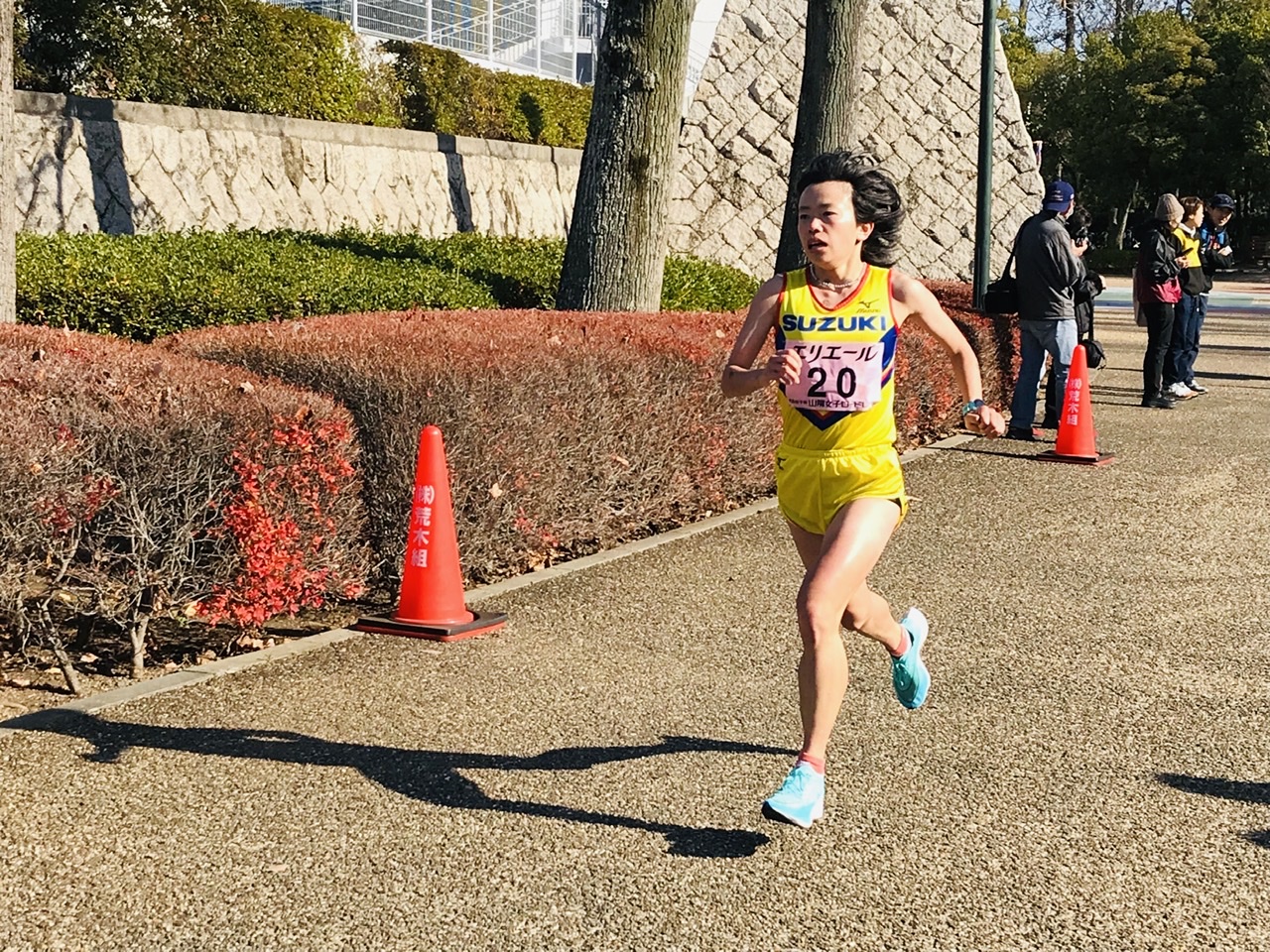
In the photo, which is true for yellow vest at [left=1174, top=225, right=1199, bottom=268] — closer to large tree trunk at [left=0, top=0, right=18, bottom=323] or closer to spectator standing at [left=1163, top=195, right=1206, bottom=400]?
spectator standing at [left=1163, top=195, right=1206, bottom=400]

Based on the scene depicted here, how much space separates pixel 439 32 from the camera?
2077cm

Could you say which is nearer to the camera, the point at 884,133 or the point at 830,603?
the point at 830,603

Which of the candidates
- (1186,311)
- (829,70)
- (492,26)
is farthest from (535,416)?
(492,26)

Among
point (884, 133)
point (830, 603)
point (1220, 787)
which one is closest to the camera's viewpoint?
point (830, 603)

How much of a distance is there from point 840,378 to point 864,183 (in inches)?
21.4

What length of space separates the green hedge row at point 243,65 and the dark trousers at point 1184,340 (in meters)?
8.30

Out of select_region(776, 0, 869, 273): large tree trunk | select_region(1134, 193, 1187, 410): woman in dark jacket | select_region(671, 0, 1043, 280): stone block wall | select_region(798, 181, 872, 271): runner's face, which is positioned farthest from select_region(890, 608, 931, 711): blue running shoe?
select_region(671, 0, 1043, 280): stone block wall

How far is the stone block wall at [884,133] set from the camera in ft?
66.3

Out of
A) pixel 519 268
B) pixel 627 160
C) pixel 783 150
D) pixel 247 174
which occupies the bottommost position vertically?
pixel 519 268

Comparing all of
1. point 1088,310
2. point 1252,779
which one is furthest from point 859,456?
point 1088,310

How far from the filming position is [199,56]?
14.6m

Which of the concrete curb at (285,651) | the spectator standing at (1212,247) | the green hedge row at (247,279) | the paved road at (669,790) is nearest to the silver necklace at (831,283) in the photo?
the paved road at (669,790)

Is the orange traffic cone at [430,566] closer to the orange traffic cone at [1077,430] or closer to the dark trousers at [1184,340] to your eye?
the orange traffic cone at [1077,430]

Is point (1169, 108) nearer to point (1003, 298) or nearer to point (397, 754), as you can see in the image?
point (1003, 298)
